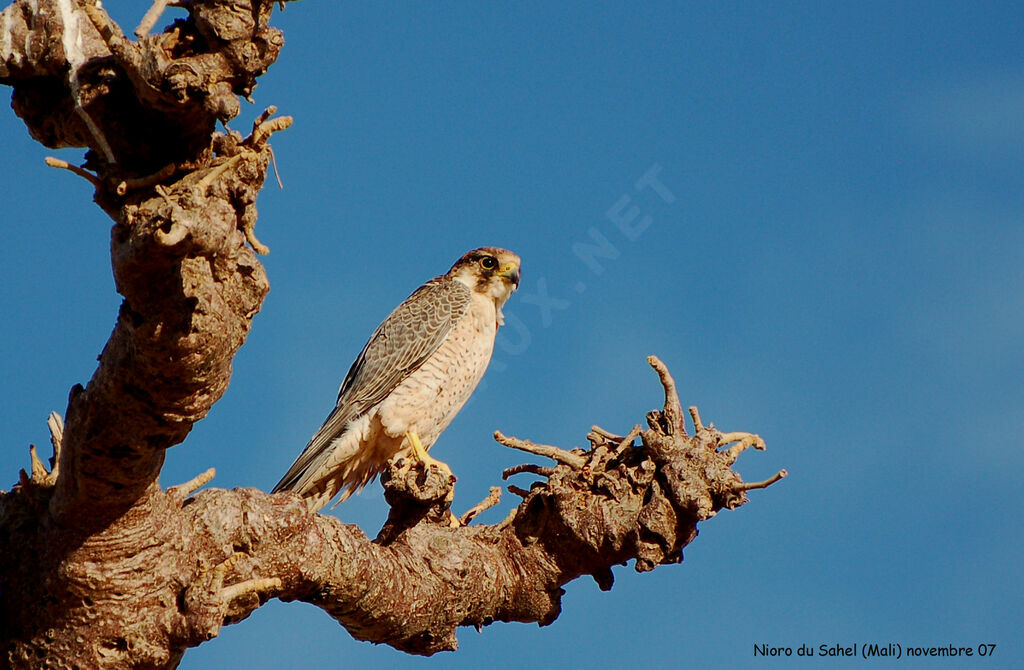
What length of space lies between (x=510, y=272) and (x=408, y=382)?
55.8 inches

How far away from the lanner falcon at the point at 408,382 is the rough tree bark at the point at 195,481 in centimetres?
136

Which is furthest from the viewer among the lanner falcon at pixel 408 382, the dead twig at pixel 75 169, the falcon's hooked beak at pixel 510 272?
the falcon's hooked beak at pixel 510 272

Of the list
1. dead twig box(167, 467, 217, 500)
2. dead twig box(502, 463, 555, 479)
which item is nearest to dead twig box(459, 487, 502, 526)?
dead twig box(502, 463, 555, 479)

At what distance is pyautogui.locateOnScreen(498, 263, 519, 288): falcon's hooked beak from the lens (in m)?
7.85

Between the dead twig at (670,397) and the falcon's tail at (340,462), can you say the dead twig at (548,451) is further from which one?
the falcon's tail at (340,462)

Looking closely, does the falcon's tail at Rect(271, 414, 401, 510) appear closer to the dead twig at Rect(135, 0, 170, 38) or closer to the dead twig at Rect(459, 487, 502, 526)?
the dead twig at Rect(459, 487, 502, 526)

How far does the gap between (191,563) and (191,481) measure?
0.31m

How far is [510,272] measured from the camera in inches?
309

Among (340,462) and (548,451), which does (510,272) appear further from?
(548,451)

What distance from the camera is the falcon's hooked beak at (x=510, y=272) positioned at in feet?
25.8

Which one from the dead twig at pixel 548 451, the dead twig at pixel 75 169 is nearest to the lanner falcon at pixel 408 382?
the dead twig at pixel 548 451

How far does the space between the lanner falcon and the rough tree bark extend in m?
1.36

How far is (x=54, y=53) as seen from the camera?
3266 mm

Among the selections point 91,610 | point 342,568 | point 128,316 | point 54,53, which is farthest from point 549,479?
point 54,53
